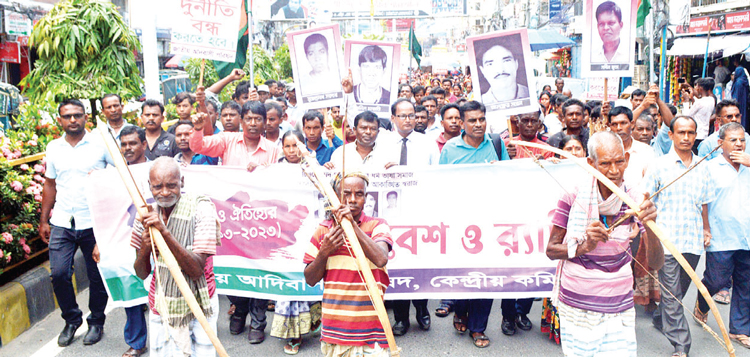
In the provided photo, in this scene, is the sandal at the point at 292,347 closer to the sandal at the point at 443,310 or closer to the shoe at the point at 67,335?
the sandal at the point at 443,310

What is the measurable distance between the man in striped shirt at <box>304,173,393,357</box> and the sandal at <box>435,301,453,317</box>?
8.45ft

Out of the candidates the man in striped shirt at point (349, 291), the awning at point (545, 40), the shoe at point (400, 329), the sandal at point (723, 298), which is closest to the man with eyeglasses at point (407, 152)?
the shoe at point (400, 329)

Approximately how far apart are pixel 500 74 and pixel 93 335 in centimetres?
404

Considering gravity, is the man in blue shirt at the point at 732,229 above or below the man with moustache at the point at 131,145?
below

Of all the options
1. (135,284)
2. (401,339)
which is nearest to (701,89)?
(401,339)

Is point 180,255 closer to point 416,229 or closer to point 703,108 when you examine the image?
point 416,229

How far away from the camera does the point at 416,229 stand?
5.27 meters

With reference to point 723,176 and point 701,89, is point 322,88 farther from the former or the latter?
point 701,89

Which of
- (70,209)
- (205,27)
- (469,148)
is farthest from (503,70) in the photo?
(70,209)

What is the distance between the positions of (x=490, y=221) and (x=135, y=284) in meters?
2.75

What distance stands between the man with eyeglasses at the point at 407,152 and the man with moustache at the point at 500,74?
0.68 meters

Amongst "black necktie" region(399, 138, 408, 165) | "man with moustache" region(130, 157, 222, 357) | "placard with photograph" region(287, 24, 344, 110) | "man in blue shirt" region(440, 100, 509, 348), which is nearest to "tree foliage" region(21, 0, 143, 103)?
"placard with photograph" region(287, 24, 344, 110)

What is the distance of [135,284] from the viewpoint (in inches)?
200

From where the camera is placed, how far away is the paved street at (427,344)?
16.6ft
